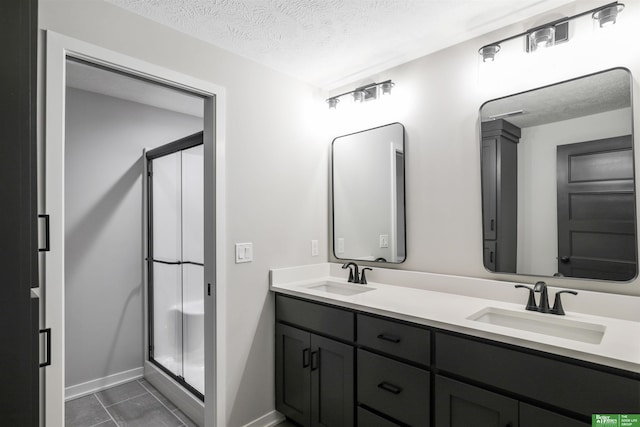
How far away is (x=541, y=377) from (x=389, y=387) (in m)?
0.68

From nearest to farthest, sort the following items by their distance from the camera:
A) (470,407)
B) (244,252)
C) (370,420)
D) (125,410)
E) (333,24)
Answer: (470,407) < (370,420) < (333,24) < (244,252) < (125,410)

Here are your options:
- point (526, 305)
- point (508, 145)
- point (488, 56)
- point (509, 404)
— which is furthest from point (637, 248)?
point (488, 56)

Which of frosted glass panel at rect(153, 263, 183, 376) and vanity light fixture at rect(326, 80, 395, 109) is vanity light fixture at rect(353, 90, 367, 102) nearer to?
vanity light fixture at rect(326, 80, 395, 109)

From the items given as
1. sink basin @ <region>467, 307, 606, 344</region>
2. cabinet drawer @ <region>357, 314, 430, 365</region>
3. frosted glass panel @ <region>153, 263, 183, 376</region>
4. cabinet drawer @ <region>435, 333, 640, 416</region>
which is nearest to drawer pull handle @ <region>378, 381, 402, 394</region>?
cabinet drawer @ <region>357, 314, 430, 365</region>

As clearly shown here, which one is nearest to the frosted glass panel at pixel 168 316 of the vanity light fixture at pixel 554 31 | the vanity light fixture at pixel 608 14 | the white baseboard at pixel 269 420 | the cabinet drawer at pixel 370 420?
the white baseboard at pixel 269 420

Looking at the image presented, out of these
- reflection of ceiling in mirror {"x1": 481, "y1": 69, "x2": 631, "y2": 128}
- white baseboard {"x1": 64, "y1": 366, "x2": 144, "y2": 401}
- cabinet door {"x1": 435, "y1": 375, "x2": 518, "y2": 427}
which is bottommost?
white baseboard {"x1": 64, "y1": 366, "x2": 144, "y2": 401}

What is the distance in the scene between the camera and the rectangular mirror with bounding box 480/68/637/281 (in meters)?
1.51

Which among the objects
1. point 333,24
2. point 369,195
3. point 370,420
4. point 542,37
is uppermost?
point 333,24

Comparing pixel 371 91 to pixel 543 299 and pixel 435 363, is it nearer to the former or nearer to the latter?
pixel 543 299

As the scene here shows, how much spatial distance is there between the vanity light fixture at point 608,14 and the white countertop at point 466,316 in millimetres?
1240

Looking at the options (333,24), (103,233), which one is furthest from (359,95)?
(103,233)

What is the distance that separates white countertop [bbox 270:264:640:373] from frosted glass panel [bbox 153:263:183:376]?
0.97m

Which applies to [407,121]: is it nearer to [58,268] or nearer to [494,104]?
[494,104]

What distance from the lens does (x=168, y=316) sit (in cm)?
281
